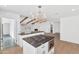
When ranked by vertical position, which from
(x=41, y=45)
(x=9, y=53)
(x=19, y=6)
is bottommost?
(x=9, y=53)

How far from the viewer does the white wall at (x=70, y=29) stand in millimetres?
1781

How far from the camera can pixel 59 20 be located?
1.82 m

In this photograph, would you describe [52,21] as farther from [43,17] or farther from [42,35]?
[42,35]

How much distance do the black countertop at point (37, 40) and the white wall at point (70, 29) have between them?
310 millimetres

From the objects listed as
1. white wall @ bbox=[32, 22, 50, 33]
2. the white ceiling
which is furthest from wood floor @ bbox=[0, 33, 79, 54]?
the white ceiling

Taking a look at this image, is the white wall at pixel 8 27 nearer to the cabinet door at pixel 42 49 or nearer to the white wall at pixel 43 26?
the white wall at pixel 43 26

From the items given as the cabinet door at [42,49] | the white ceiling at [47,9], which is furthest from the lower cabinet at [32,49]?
the white ceiling at [47,9]

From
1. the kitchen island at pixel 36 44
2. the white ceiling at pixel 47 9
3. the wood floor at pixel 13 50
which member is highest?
the white ceiling at pixel 47 9

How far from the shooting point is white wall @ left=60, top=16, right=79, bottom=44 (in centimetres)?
178

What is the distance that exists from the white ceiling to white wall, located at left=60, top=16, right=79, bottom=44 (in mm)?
121
